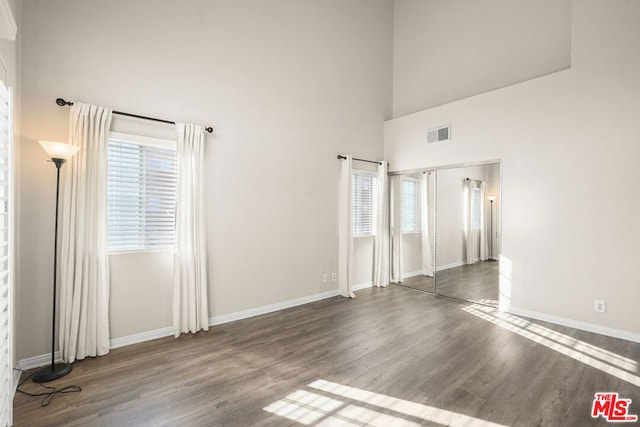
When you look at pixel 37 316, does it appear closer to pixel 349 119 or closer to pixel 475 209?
pixel 349 119

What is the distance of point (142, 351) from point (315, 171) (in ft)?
10.7

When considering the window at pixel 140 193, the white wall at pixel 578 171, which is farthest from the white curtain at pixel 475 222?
the window at pixel 140 193

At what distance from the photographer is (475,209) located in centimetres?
478

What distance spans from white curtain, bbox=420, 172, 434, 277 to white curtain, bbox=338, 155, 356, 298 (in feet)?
4.56

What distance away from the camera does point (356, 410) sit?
2.17 metres

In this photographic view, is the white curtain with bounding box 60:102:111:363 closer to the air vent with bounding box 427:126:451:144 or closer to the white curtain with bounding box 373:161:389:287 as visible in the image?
the white curtain with bounding box 373:161:389:287

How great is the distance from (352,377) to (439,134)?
13.8ft

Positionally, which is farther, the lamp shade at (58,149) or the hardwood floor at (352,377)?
the lamp shade at (58,149)

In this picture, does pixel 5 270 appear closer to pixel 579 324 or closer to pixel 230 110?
pixel 230 110

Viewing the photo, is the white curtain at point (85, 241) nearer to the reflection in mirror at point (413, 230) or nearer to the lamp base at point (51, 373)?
the lamp base at point (51, 373)

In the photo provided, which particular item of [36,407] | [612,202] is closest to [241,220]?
[36,407]

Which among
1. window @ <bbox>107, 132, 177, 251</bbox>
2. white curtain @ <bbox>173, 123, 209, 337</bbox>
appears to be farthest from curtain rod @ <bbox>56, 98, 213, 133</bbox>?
window @ <bbox>107, 132, 177, 251</bbox>

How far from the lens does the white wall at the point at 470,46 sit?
4.48 meters

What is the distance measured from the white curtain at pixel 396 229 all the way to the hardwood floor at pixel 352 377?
79.0 inches
